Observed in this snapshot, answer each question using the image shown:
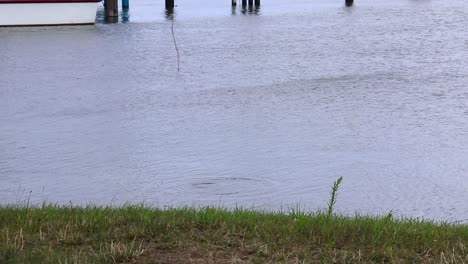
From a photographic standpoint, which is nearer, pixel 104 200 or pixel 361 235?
pixel 361 235

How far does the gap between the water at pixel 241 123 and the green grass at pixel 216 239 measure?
2.82 m

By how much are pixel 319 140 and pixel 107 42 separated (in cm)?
2111

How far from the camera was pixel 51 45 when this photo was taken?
109 ft

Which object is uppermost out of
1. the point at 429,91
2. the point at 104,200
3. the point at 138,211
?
the point at 138,211

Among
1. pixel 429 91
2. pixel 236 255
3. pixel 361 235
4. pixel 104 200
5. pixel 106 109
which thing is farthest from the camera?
pixel 429 91

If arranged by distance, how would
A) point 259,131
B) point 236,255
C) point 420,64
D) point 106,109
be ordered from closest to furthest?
point 236,255 → point 259,131 → point 106,109 → point 420,64

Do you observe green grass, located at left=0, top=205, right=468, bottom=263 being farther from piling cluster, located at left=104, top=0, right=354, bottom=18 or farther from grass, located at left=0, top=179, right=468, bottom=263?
piling cluster, located at left=104, top=0, right=354, bottom=18

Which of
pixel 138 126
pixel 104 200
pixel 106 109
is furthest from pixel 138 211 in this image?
pixel 106 109

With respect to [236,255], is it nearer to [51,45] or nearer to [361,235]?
[361,235]

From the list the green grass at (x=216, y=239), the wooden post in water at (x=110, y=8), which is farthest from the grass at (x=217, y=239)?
the wooden post in water at (x=110, y=8)

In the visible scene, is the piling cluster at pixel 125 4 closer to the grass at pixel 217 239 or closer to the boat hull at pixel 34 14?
the boat hull at pixel 34 14

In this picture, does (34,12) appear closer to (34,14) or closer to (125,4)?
(34,14)

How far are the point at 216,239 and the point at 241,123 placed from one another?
9552 millimetres

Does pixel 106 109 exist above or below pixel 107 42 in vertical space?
above
